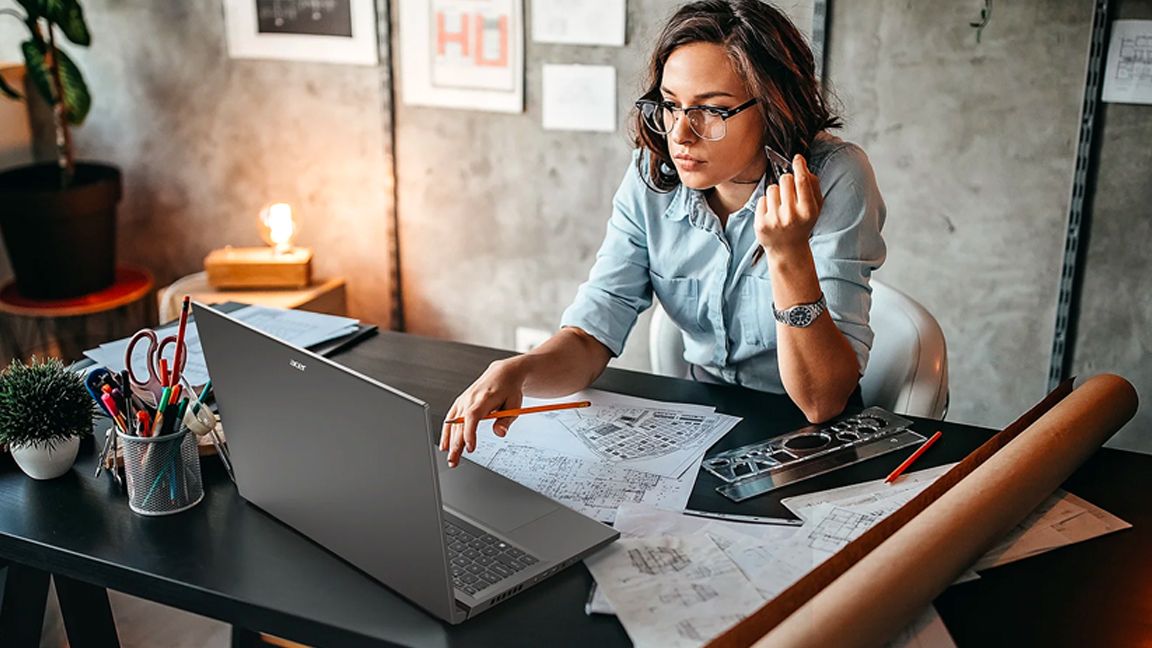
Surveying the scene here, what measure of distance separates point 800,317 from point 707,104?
1.15 feet

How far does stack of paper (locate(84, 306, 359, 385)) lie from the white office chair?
33.7 inches

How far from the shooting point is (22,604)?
1639 millimetres

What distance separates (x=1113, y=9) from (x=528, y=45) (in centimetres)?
137

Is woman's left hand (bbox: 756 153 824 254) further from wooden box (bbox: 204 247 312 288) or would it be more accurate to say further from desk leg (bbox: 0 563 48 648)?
wooden box (bbox: 204 247 312 288)

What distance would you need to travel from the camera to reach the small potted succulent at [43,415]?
1.41m

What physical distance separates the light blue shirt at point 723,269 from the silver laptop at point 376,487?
1.84 ft

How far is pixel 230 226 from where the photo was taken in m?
Result: 3.54

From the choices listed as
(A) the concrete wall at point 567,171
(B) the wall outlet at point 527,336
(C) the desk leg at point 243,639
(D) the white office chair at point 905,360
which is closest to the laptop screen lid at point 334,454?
(C) the desk leg at point 243,639

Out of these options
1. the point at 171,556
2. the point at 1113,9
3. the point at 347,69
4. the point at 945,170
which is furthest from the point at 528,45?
the point at 171,556

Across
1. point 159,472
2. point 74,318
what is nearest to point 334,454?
point 159,472

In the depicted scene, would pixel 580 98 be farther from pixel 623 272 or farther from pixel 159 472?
pixel 159 472

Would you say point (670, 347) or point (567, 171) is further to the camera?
point (567, 171)

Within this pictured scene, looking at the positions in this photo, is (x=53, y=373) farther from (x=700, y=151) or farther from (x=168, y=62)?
(x=168, y=62)

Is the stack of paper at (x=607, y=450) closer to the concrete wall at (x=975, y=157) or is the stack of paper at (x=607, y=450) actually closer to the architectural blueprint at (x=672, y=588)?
the architectural blueprint at (x=672, y=588)
